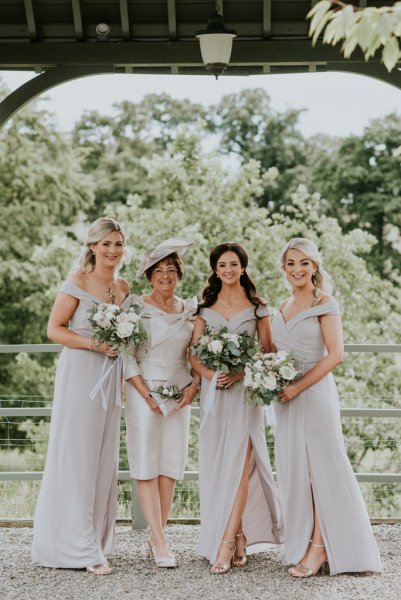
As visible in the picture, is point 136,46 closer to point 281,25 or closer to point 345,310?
point 281,25

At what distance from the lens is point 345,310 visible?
19062mm

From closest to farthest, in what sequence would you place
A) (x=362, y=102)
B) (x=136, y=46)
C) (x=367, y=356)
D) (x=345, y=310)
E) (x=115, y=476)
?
1. (x=115, y=476)
2. (x=136, y=46)
3. (x=367, y=356)
4. (x=345, y=310)
5. (x=362, y=102)

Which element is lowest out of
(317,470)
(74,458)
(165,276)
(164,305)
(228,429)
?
(317,470)

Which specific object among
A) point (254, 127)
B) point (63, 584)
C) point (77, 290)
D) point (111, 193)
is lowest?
point (63, 584)

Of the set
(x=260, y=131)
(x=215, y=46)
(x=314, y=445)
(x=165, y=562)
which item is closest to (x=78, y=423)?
(x=165, y=562)

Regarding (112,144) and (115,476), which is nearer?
(115,476)

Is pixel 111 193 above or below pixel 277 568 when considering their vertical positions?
above

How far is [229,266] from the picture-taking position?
6051 millimetres

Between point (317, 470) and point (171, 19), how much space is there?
11.5 ft

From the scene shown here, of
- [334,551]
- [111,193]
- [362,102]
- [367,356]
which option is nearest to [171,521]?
[334,551]

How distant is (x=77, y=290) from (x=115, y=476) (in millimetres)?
1186

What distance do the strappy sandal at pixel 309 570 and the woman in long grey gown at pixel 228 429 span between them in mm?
379

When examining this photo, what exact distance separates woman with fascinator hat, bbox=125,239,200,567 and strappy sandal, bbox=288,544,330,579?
29.9 inches

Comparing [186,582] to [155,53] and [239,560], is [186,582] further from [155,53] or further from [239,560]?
[155,53]
